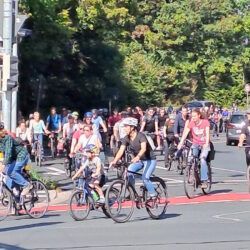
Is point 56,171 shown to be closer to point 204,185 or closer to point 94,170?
point 204,185

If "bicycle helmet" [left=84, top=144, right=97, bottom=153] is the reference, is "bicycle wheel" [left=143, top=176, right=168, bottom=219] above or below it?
below

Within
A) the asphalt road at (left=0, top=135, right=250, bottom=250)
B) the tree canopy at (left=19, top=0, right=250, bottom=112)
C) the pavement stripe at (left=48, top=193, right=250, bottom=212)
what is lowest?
the asphalt road at (left=0, top=135, right=250, bottom=250)

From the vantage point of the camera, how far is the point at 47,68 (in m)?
41.1

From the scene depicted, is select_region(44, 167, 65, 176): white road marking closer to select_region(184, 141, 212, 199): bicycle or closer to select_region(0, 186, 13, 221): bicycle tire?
select_region(184, 141, 212, 199): bicycle

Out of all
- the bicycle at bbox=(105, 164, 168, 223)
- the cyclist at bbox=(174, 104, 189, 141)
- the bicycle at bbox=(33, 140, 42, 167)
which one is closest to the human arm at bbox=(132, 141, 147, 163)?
the bicycle at bbox=(105, 164, 168, 223)

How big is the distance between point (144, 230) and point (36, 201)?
2.91 m

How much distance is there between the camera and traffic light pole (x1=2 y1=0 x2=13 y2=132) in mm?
19875

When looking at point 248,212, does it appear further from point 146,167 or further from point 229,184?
point 229,184

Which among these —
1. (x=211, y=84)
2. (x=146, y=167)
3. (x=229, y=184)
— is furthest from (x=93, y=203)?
(x=211, y=84)

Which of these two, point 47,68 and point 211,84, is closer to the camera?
point 47,68

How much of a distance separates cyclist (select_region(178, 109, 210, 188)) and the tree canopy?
13645mm

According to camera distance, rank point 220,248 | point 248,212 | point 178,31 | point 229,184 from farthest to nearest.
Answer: point 178,31 → point 229,184 → point 248,212 → point 220,248

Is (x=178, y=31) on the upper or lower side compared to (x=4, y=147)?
upper

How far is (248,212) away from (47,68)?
25.0 meters
